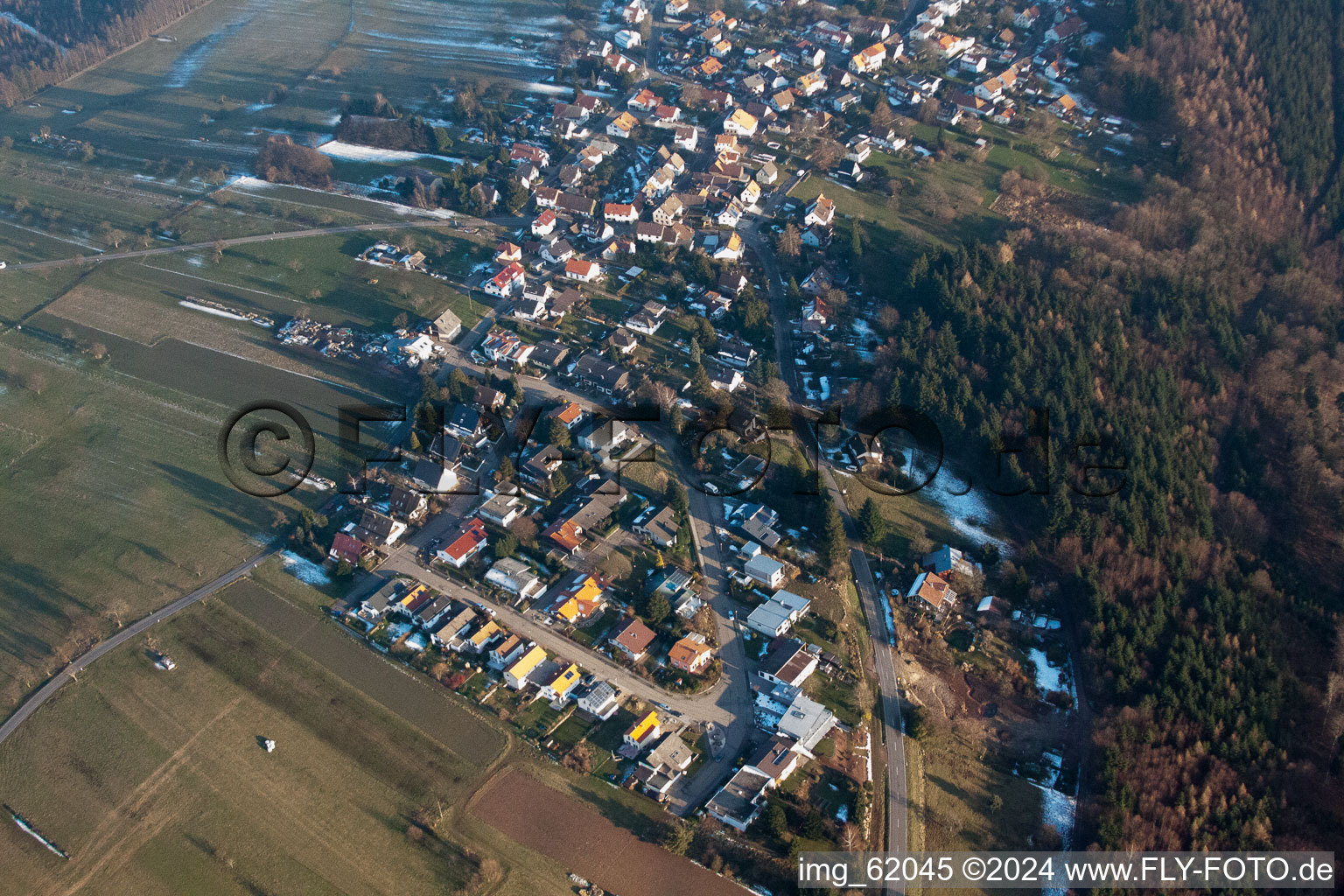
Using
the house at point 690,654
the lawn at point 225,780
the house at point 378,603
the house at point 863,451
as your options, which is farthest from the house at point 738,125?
the lawn at point 225,780

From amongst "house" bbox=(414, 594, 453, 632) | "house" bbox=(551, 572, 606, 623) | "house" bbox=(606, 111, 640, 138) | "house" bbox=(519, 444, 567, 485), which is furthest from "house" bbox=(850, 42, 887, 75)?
"house" bbox=(414, 594, 453, 632)

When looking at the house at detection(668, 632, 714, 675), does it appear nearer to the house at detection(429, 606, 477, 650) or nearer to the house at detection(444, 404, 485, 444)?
the house at detection(429, 606, 477, 650)

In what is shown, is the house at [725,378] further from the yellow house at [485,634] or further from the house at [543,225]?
the yellow house at [485,634]

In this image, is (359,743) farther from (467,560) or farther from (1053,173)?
(1053,173)

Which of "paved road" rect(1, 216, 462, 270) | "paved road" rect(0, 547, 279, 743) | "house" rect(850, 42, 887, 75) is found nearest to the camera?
"paved road" rect(0, 547, 279, 743)

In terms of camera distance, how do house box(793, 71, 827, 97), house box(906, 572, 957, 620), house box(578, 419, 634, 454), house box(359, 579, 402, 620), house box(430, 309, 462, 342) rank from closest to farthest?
house box(359, 579, 402, 620) < house box(906, 572, 957, 620) < house box(578, 419, 634, 454) < house box(430, 309, 462, 342) < house box(793, 71, 827, 97)

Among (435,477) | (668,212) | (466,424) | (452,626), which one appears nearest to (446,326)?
(466,424)

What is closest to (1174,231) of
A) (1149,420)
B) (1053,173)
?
(1053,173)
